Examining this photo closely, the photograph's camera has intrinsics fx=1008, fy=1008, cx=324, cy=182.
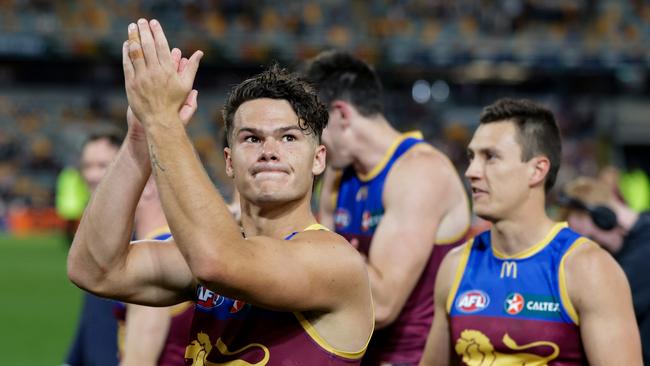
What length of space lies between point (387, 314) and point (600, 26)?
2808 centimetres

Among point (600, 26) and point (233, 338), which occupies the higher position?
point (600, 26)

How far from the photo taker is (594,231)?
520 centimetres

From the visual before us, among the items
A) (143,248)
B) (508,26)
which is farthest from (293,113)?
(508,26)

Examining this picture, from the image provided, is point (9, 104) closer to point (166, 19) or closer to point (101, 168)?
point (166, 19)

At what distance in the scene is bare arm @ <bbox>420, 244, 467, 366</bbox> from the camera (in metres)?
4.23

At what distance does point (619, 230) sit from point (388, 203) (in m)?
1.21

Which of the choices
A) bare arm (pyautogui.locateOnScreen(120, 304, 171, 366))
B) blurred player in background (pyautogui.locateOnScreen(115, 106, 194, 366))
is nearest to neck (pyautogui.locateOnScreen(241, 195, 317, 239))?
blurred player in background (pyautogui.locateOnScreen(115, 106, 194, 366))

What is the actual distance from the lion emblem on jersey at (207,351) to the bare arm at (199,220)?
0.23 meters

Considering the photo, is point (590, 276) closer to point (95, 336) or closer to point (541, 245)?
point (541, 245)

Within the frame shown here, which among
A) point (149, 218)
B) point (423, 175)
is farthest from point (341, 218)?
point (149, 218)

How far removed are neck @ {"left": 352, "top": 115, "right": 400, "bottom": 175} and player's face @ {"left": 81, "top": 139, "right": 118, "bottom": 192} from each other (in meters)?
1.59

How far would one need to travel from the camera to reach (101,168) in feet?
19.5

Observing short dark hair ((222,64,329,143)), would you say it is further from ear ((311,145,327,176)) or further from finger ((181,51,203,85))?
finger ((181,51,203,85))

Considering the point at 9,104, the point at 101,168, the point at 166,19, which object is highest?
the point at 166,19
